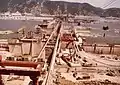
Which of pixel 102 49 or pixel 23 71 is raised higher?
pixel 23 71

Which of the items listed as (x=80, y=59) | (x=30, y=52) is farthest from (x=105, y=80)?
(x=30, y=52)

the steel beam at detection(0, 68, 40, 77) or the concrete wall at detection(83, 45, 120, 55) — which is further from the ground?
the steel beam at detection(0, 68, 40, 77)

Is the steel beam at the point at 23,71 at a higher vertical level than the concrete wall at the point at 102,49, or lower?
higher

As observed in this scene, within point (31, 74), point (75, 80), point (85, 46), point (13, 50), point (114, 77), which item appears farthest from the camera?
point (85, 46)

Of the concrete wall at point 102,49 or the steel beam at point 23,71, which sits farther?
the concrete wall at point 102,49

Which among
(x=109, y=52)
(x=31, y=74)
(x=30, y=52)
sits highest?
(x=31, y=74)

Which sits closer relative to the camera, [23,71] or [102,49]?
[23,71]

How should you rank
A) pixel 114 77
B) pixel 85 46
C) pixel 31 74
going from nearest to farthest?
pixel 31 74
pixel 114 77
pixel 85 46

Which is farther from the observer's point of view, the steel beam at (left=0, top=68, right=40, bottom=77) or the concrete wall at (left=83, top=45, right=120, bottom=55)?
the concrete wall at (left=83, top=45, right=120, bottom=55)

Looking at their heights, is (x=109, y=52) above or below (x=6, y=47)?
below

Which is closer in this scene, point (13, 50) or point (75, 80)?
point (75, 80)

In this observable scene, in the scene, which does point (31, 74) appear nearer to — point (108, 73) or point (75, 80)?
point (75, 80)
